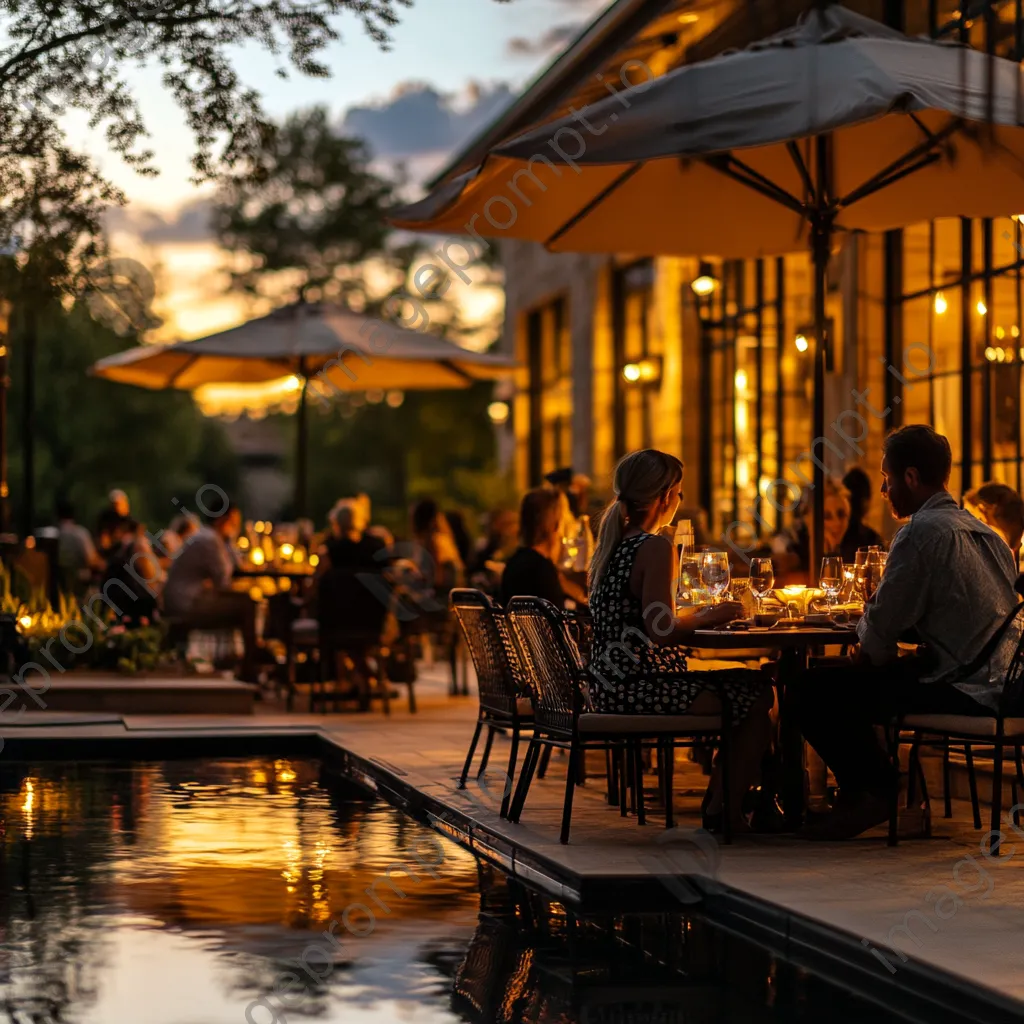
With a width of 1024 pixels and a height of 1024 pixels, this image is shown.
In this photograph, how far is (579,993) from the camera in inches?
214

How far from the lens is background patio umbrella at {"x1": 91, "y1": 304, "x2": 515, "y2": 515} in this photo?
1655 cm

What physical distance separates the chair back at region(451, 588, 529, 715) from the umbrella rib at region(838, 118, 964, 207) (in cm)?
248

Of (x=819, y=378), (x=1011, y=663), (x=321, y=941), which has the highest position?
(x=819, y=378)

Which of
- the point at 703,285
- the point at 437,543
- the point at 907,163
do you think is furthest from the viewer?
the point at 703,285

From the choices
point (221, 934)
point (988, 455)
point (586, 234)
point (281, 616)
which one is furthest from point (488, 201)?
point (281, 616)

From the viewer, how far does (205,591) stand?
1555cm

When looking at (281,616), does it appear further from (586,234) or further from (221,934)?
(221,934)

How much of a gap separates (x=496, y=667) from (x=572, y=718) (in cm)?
135

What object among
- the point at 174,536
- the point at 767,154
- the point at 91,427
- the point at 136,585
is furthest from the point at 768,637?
the point at 91,427

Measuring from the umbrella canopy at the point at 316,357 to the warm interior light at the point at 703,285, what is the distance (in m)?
2.18

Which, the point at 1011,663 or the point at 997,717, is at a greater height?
the point at 1011,663

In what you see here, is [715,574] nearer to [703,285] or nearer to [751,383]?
[703,285]

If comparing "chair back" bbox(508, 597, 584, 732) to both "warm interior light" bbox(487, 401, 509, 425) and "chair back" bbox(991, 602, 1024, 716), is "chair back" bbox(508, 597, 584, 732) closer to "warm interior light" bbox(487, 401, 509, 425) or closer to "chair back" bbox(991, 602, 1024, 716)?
"chair back" bbox(991, 602, 1024, 716)

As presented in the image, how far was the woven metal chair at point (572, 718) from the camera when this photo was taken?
25.3 feet
